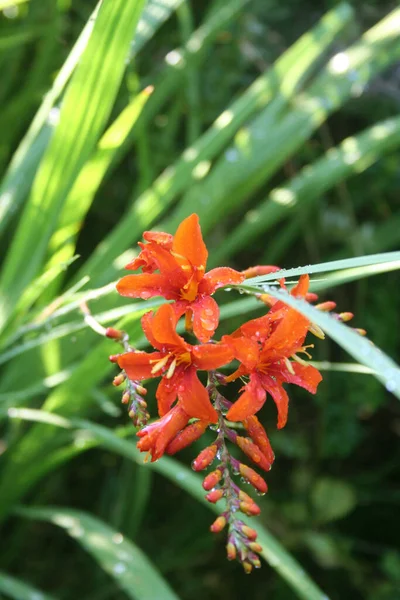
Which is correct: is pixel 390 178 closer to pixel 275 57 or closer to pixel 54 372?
pixel 275 57

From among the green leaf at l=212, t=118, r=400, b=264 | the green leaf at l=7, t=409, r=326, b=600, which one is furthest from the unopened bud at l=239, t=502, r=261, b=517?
the green leaf at l=212, t=118, r=400, b=264

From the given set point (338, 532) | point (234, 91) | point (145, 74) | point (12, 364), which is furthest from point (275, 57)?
point (338, 532)

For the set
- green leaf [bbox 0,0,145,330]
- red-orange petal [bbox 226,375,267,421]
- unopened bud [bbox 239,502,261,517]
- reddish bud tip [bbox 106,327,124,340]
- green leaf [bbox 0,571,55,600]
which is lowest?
unopened bud [bbox 239,502,261,517]

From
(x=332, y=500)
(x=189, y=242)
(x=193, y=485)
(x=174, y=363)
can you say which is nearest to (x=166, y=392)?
(x=174, y=363)

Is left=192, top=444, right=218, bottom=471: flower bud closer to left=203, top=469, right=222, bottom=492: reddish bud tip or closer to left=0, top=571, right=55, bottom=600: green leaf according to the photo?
left=203, top=469, right=222, bottom=492: reddish bud tip

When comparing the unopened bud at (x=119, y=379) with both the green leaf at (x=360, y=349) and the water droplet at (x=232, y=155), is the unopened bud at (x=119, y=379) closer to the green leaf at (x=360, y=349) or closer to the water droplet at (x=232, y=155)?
the green leaf at (x=360, y=349)

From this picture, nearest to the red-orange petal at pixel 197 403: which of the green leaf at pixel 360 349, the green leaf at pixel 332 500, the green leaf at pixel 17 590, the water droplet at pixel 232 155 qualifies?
the green leaf at pixel 360 349
